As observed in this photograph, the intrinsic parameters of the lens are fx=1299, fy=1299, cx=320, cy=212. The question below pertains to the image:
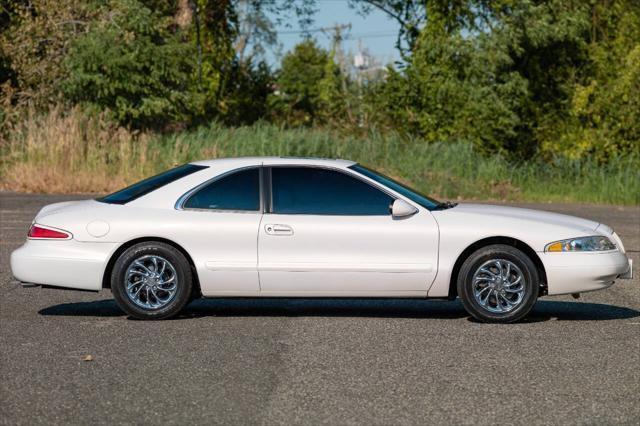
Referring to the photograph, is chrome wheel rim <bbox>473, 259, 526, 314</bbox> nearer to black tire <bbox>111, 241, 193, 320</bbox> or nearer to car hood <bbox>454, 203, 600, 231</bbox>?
car hood <bbox>454, 203, 600, 231</bbox>

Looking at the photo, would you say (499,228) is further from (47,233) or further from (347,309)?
(47,233)

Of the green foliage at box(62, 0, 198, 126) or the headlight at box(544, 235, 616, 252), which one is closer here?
the headlight at box(544, 235, 616, 252)

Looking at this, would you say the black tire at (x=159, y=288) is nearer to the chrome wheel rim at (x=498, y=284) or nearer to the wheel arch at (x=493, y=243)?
the wheel arch at (x=493, y=243)

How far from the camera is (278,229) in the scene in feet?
33.7

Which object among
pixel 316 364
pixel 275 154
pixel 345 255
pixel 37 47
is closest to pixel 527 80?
pixel 275 154

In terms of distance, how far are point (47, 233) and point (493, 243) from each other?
3566mm

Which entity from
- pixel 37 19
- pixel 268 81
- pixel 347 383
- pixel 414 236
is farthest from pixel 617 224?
pixel 268 81

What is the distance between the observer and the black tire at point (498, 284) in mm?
10219

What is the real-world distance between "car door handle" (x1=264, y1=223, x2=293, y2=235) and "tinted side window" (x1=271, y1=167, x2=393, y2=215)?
15cm

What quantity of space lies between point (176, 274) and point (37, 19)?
84.8ft

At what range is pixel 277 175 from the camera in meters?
10.6

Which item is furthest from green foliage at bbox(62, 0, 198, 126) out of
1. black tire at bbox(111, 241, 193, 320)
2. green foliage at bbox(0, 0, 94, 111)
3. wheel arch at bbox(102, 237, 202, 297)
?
black tire at bbox(111, 241, 193, 320)

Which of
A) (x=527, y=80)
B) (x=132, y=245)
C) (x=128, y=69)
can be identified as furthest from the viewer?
(x=527, y=80)

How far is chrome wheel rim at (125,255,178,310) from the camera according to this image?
10.2m
